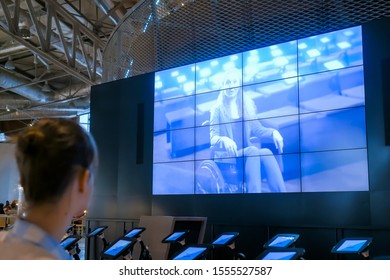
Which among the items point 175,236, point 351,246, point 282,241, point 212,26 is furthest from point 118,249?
point 212,26

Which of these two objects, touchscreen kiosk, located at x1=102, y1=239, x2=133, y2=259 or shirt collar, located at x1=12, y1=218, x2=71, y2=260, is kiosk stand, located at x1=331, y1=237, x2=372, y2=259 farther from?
shirt collar, located at x1=12, y1=218, x2=71, y2=260

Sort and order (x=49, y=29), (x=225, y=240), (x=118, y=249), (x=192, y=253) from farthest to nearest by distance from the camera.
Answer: (x=49, y=29)
(x=225, y=240)
(x=118, y=249)
(x=192, y=253)

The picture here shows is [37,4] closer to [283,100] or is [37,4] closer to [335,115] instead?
[283,100]

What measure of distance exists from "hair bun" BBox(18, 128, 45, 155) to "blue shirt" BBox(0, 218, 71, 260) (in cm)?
13

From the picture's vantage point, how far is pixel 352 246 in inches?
167

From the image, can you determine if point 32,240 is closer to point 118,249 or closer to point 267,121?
point 118,249

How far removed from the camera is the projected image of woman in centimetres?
714

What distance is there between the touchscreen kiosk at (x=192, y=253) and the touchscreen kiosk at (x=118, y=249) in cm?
80

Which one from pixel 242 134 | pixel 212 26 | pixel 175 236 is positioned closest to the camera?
pixel 175 236

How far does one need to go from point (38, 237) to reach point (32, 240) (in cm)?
1

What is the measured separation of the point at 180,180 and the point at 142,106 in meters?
1.89

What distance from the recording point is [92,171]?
2.62 feet

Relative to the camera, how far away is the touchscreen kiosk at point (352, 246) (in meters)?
4.08
